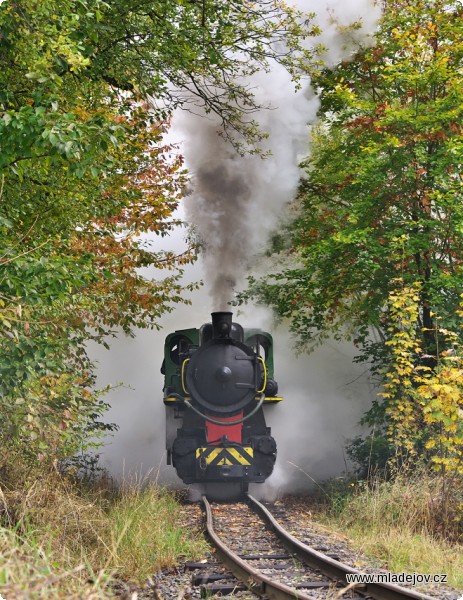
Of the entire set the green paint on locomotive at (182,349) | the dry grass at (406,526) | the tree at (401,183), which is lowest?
the dry grass at (406,526)

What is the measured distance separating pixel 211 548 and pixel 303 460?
7149 mm

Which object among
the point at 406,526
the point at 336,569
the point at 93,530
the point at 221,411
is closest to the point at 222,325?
the point at 221,411

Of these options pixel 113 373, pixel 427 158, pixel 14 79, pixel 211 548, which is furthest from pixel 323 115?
pixel 113 373

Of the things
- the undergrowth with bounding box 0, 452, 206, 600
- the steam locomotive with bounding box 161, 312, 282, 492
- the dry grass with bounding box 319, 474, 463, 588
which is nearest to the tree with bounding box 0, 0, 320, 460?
the undergrowth with bounding box 0, 452, 206, 600

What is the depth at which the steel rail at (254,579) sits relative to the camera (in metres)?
5.32

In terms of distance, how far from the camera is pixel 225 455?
11.0 metres

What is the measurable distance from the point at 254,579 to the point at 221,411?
533 cm

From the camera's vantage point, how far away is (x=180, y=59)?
9.31 m

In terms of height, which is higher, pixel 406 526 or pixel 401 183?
pixel 401 183

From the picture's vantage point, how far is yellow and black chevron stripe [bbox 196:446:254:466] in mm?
10906

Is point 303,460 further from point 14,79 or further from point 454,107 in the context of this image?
point 14,79

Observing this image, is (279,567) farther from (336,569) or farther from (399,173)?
(399,173)

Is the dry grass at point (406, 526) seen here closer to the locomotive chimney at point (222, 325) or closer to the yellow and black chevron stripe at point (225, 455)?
the yellow and black chevron stripe at point (225, 455)

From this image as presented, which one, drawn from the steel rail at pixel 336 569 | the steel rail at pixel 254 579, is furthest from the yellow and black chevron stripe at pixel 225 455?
the steel rail at pixel 254 579
